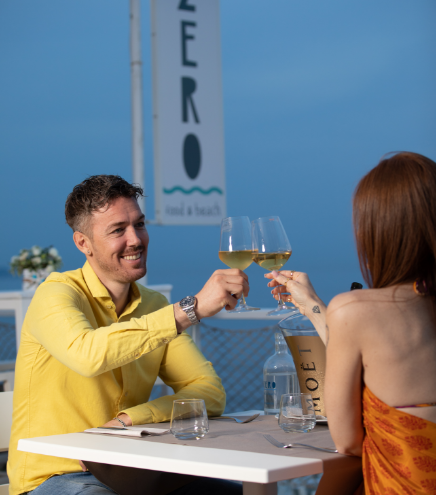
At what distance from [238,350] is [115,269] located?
172 cm

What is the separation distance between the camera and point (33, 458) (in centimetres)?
166

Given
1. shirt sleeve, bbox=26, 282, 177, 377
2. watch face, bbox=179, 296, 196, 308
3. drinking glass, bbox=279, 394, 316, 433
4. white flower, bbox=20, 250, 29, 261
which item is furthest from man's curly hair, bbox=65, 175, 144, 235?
white flower, bbox=20, 250, 29, 261

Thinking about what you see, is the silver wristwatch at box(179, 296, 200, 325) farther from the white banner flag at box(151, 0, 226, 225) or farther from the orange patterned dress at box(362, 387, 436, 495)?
the white banner flag at box(151, 0, 226, 225)

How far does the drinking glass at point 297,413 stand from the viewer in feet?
4.46

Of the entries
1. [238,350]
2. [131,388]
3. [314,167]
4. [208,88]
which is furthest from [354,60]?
[131,388]

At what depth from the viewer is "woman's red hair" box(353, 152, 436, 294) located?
113 cm

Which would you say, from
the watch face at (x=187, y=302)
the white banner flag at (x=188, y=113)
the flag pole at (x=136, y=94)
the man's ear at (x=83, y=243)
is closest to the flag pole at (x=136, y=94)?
the flag pole at (x=136, y=94)

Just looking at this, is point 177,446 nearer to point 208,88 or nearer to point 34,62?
point 208,88

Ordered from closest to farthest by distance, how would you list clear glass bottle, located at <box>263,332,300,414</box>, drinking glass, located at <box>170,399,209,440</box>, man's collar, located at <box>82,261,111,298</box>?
drinking glass, located at <box>170,399,209,440</box> < clear glass bottle, located at <box>263,332,300,414</box> < man's collar, located at <box>82,261,111,298</box>

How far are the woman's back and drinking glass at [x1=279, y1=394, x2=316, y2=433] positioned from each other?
9.4 inches

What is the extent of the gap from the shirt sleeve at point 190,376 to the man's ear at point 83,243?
1.38ft

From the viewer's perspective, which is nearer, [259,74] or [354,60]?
[259,74]

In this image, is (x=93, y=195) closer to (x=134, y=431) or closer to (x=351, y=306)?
(x=134, y=431)

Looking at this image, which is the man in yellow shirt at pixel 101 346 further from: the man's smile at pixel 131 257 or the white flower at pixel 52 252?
the white flower at pixel 52 252
